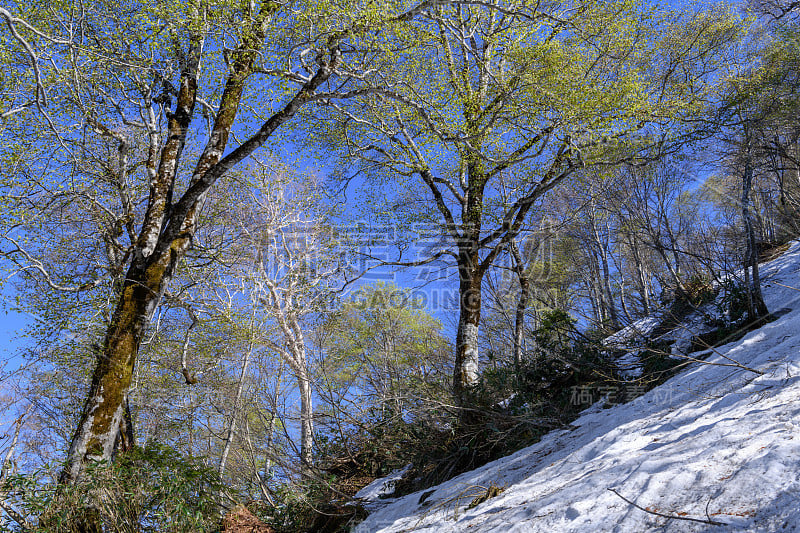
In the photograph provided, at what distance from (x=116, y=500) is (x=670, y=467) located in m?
4.56

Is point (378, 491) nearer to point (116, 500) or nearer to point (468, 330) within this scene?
point (116, 500)

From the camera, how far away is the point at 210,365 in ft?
40.3

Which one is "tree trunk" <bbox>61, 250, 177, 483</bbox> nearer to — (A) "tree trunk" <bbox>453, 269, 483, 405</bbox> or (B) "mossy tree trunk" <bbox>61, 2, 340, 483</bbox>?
(B) "mossy tree trunk" <bbox>61, 2, 340, 483</bbox>

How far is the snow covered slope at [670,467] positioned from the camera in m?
1.86

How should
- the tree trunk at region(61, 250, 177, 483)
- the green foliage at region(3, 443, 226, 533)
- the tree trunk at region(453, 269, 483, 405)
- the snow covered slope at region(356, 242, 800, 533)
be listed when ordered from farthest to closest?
the tree trunk at region(453, 269, 483, 405), the tree trunk at region(61, 250, 177, 483), the green foliage at region(3, 443, 226, 533), the snow covered slope at region(356, 242, 800, 533)

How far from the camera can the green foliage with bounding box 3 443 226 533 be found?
4156mm

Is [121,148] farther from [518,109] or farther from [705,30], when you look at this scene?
[705,30]

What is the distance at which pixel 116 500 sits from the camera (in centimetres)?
426

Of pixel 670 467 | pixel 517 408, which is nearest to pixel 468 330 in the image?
pixel 517 408

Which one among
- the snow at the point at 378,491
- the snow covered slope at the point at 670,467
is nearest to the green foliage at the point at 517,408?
the snow at the point at 378,491

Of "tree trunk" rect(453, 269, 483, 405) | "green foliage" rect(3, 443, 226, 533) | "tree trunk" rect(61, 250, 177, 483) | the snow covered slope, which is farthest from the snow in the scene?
"tree trunk" rect(61, 250, 177, 483)

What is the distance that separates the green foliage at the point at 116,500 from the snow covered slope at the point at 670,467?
5.69 feet

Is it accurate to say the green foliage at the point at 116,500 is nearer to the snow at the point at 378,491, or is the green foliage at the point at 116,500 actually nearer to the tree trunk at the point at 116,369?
the tree trunk at the point at 116,369

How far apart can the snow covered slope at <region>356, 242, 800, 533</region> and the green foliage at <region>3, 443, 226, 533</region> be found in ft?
5.69
